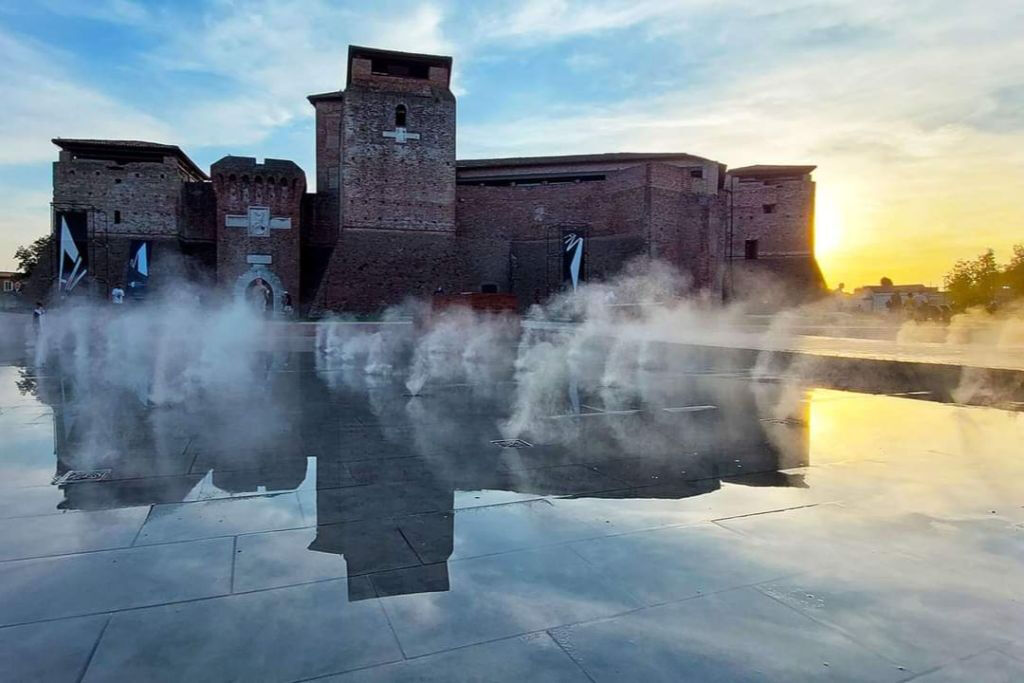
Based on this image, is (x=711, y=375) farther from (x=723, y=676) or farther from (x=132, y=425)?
(x=723, y=676)

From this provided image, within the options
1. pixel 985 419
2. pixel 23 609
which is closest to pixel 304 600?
pixel 23 609

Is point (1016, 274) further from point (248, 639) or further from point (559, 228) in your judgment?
point (248, 639)

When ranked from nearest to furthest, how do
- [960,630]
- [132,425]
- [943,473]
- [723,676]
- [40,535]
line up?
[723,676] → [960,630] → [40,535] → [943,473] → [132,425]

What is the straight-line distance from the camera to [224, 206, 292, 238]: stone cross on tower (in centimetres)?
2986

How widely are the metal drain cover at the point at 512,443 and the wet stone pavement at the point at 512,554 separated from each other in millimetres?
93

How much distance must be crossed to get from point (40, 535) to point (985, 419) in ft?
25.4

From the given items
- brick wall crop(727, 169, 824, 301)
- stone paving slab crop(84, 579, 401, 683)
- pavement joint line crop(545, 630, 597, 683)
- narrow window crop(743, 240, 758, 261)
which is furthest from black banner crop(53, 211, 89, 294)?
narrow window crop(743, 240, 758, 261)

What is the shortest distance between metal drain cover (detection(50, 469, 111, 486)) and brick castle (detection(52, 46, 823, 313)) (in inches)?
915

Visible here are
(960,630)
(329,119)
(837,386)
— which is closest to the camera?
(960,630)

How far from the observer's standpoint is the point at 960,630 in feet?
7.71

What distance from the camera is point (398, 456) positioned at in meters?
5.04

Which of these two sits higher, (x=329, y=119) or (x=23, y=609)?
(x=329, y=119)

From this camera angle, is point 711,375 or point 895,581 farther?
point 711,375

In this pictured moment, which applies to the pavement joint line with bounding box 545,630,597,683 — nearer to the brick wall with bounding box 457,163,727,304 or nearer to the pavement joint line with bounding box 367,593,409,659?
the pavement joint line with bounding box 367,593,409,659
